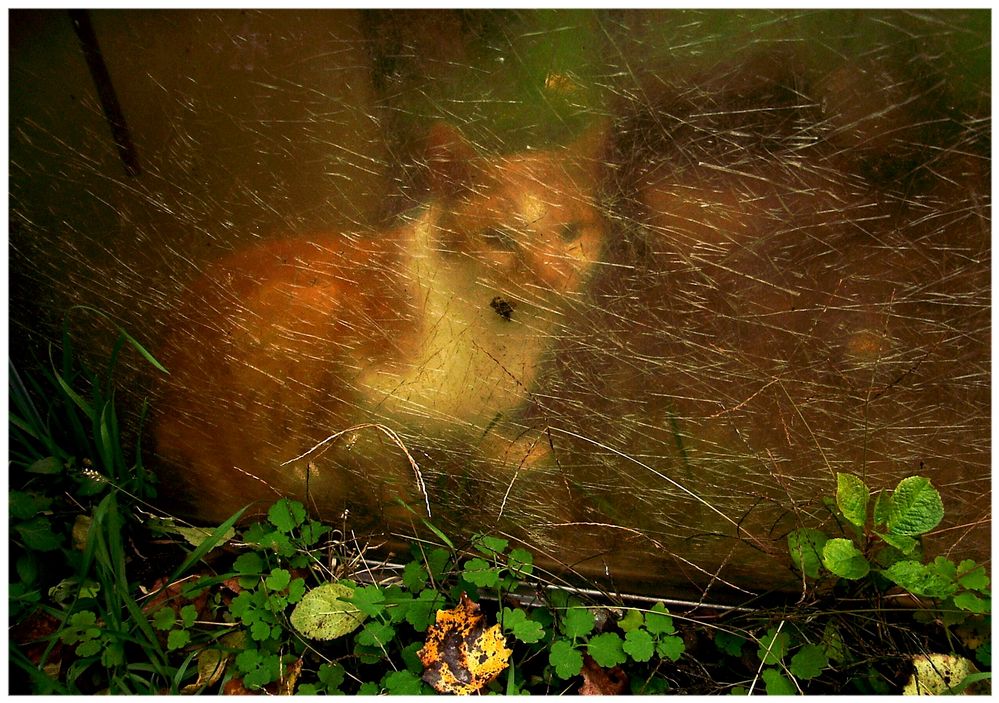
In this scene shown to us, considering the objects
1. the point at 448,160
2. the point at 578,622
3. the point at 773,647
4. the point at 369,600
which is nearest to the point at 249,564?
the point at 369,600

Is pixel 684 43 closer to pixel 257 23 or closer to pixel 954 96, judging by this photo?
pixel 954 96

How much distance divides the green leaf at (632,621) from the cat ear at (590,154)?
73cm

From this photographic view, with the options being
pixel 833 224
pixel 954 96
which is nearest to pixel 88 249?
pixel 833 224

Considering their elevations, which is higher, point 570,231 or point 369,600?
point 570,231

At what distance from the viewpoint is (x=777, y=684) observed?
45.6 inches

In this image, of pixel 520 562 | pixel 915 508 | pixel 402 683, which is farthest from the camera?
pixel 520 562

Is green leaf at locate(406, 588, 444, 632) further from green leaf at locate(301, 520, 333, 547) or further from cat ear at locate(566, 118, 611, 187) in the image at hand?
cat ear at locate(566, 118, 611, 187)

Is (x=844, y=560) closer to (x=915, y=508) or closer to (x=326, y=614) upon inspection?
(x=915, y=508)

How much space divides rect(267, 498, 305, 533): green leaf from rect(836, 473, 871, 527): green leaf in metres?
0.92

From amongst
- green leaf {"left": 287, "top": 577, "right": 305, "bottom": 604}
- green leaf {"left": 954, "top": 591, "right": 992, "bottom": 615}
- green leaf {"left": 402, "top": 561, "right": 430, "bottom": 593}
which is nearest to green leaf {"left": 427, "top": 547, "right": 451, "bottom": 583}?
green leaf {"left": 402, "top": 561, "right": 430, "bottom": 593}

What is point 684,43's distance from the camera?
1000mm

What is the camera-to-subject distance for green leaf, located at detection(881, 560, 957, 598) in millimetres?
1060

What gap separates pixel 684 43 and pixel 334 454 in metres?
0.89

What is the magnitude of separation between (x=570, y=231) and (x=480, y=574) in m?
0.59
